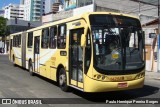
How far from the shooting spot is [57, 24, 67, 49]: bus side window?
1297 cm

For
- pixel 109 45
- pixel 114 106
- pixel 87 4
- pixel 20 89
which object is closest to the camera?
pixel 114 106

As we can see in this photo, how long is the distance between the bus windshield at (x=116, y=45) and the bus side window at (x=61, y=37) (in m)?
2.29

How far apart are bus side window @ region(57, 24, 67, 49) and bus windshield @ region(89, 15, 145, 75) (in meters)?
2.29

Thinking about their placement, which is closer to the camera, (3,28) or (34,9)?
(3,28)

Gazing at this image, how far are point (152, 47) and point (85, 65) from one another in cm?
1637

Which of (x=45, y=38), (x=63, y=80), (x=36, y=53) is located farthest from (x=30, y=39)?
(x=63, y=80)

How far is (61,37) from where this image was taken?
43.6 ft

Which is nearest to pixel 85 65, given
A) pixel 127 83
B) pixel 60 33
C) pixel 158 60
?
→ pixel 127 83

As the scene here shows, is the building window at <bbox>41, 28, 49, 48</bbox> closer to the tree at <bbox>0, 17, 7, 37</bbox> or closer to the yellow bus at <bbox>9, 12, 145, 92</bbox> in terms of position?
the yellow bus at <bbox>9, 12, 145, 92</bbox>

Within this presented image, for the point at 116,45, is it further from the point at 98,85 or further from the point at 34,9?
the point at 34,9

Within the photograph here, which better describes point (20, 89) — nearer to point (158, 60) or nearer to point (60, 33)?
point (60, 33)

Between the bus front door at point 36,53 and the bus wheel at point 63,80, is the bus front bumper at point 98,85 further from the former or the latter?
the bus front door at point 36,53

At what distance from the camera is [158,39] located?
25469mm

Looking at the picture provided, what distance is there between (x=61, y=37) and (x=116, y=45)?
3.14 metres
